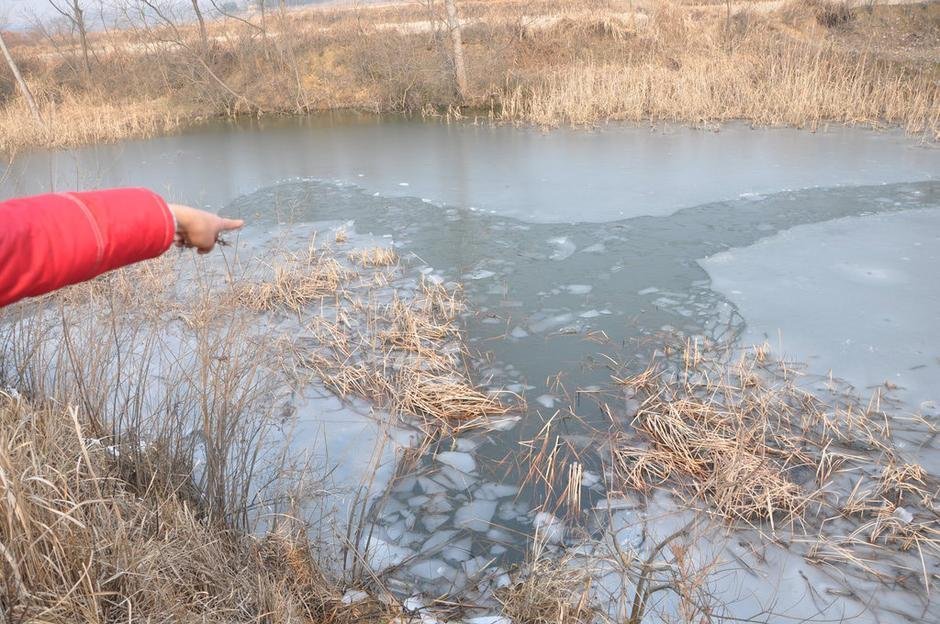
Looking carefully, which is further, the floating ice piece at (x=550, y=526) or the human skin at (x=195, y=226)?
the floating ice piece at (x=550, y=526)

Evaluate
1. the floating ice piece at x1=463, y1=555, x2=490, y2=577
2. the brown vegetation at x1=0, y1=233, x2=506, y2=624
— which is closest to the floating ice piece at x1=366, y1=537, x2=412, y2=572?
the brown vegetation at x1=0, y1=233, x2=506, y2=624

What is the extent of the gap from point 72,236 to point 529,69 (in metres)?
14.8

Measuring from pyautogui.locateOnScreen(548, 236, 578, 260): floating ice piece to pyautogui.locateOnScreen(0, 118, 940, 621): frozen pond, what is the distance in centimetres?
3

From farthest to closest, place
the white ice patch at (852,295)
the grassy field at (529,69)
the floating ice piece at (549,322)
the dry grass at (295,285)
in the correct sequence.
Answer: the grassy field at (529,69) < the dry grass at (295,285) < the floating ice piece at (549,322) < the white ice patch at (852,295)

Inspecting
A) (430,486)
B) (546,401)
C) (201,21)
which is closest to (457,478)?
(430,486)

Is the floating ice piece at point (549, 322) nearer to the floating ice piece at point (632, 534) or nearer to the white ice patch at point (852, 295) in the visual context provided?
the white ice patch at point (852, 295)

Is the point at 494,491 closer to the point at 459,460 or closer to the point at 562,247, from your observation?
the point at 459,460

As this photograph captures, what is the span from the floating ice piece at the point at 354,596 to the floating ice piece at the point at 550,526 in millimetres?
800

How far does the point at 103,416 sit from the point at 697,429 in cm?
286

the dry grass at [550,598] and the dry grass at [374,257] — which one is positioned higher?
the dry grass at [374,257]

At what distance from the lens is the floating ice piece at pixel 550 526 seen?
114 inches

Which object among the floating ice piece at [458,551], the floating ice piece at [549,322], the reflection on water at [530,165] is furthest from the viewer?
the reflection on water at [530,165]

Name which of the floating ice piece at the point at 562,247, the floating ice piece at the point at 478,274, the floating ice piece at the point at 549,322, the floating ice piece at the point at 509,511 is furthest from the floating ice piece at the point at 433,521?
the floating ice piece at the point at 562,247

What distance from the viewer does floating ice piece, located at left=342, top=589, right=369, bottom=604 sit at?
2.44 meters
